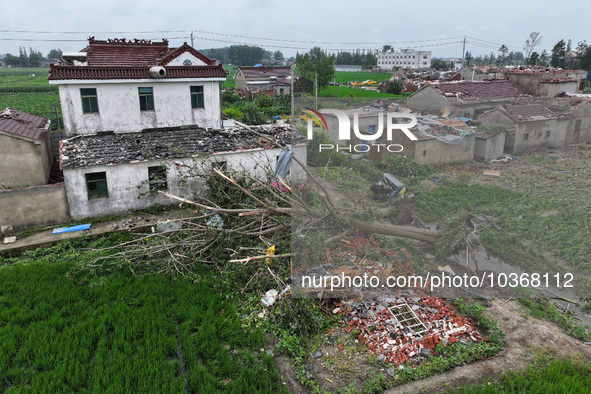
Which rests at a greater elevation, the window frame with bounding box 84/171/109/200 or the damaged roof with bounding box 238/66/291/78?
the damaged roof with bounding box 238/66/291/78

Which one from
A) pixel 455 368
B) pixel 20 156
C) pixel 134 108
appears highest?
pixel 134 108

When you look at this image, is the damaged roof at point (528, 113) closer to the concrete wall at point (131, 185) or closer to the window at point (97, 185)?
the concrete wall at point (131, 185)

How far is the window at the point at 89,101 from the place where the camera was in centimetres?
1158

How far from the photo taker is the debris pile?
19.2ft

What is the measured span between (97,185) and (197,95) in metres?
4.35

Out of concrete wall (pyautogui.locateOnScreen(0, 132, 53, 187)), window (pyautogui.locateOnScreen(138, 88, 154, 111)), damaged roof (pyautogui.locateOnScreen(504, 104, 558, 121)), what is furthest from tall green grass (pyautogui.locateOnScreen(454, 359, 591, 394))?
concrete wall (pyautogui.locateOnScreen(0, 132, 53, 187))

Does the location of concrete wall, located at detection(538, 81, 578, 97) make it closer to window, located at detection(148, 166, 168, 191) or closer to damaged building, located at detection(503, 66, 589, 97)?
damaged building, located at detection(503, 66, 589, 97)

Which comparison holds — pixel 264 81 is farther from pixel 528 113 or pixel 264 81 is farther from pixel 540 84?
pixel 528 113

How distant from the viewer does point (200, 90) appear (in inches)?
507

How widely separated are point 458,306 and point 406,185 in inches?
113

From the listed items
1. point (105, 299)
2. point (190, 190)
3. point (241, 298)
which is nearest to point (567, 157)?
point (241, 298)

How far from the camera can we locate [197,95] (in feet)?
42.2

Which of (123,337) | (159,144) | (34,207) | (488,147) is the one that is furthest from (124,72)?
(488,147)

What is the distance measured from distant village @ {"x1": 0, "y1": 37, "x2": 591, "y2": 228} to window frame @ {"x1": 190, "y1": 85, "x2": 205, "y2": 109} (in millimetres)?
32
